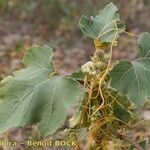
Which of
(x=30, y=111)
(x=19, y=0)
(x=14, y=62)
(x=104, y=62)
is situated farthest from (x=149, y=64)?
(x=19, y=0)

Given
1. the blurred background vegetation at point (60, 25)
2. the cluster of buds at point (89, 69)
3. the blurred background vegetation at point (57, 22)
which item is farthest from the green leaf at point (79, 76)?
the blurred background vegetation at point (57, 22)

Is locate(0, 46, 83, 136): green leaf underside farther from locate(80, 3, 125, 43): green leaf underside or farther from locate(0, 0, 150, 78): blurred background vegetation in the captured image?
locate(0, 0, 150, 78): blurred background vegetation

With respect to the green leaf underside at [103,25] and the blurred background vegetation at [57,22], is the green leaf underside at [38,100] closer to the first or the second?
the green leaf underside at [103,25]

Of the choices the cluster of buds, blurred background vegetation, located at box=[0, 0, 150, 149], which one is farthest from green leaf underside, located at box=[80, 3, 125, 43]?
blurred background vegetation, located at box=[0, 0, 150, 149]

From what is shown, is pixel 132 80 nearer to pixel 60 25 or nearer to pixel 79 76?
pixel 79 76

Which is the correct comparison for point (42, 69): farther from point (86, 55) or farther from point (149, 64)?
point (86, 55)

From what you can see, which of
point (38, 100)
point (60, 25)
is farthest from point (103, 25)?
point (60, 25)
